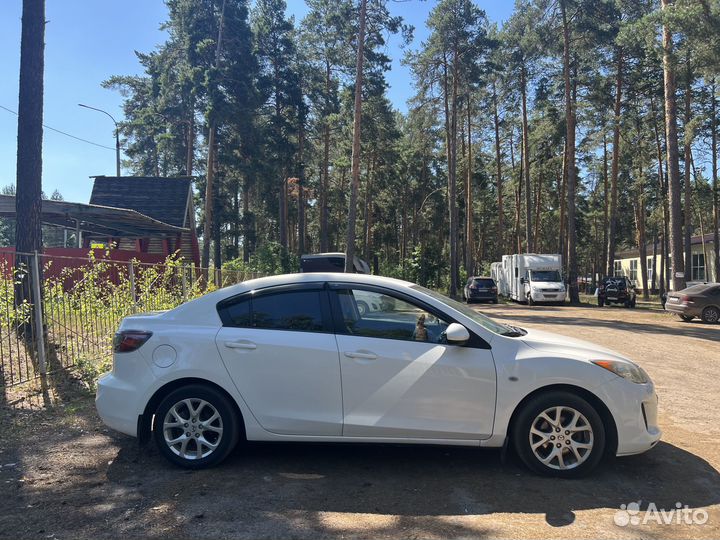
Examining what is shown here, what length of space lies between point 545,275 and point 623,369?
26672 millimetres

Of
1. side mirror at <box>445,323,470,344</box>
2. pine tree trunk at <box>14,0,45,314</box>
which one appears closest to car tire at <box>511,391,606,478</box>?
side mirror at <box>445,323,470,344</box>

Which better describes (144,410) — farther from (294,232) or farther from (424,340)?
(294,232)

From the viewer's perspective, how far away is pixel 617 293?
29.2 metres

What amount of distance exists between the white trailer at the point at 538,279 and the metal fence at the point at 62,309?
23.0 m

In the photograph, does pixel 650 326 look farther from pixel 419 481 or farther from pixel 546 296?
pixel 419 481

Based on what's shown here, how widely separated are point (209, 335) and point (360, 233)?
4956cm

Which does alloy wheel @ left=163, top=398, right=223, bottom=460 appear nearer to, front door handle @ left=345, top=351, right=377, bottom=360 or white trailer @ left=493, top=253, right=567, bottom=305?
front door handle @ left=345, top=351, right=377, bottom=360

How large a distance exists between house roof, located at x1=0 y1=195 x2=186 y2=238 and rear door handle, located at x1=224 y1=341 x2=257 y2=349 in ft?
37.2

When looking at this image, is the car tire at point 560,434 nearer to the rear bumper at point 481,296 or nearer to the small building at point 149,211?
the small building at point 149,211

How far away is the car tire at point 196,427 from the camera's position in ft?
14.2

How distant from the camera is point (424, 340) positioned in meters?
4.32

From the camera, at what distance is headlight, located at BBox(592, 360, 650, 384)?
4180 millimetres

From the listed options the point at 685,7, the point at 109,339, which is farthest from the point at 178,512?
the point at 685,7

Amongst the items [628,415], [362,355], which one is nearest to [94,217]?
[362,355]
